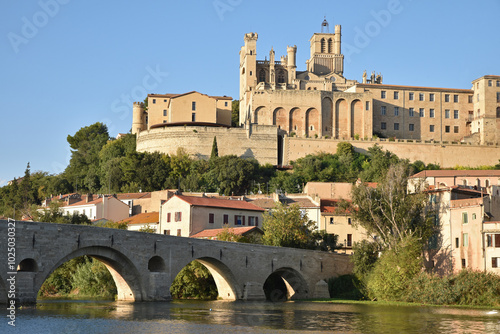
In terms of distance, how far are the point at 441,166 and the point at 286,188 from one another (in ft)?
84.7

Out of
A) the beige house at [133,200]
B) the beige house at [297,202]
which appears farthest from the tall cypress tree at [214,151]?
the beige house at [297,202]

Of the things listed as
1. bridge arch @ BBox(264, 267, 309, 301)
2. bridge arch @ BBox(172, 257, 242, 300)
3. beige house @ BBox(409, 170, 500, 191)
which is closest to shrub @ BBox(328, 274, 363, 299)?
bridge arch @ BBox(264, 267, 309, 301)

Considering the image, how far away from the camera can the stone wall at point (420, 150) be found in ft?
306

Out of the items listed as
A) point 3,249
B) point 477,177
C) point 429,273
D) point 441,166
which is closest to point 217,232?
point 429,273

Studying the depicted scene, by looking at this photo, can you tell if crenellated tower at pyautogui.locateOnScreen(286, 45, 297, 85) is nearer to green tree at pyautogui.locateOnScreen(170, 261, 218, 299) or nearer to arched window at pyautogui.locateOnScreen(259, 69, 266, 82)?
arched window at pyautogui.locateOnScreen(259, 69, 266, 82)

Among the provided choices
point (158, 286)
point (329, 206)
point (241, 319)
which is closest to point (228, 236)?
point (158, 286)

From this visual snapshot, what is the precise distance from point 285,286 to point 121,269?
49.5 feet

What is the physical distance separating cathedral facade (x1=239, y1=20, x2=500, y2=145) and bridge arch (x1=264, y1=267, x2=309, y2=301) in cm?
4812

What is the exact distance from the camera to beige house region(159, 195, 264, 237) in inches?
2098

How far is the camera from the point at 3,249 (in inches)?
1216

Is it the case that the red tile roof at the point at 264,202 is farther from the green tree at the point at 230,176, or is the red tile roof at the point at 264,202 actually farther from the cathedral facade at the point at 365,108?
the cathedral facade at the point at 365,108

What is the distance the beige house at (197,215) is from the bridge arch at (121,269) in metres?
13.4

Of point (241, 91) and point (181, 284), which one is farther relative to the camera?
point (241, 91)

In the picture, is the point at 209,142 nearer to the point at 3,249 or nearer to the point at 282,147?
the point at 282,147
